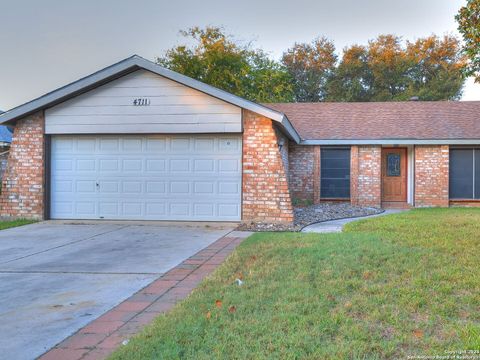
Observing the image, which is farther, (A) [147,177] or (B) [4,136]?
(B) [4,136]

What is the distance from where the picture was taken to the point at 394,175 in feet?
57.7

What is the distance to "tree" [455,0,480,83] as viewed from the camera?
23.6 ft

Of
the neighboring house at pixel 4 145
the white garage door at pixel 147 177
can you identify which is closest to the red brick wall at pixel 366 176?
the white garage door at pixel 147 177

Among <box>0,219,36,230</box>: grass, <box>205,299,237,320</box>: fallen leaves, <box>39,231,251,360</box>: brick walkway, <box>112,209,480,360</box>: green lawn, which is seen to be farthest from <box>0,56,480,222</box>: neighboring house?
<box>205,299,237,320</box>: fallen leaves

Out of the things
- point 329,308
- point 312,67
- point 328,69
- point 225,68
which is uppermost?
point 312,67

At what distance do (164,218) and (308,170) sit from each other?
23.4 feet

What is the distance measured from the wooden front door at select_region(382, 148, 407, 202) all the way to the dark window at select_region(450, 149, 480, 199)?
1718 mm

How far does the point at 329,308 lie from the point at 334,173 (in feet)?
43.5

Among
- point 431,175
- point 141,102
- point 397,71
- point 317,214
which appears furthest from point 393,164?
point 397,71

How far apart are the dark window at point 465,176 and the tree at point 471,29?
9963 mm

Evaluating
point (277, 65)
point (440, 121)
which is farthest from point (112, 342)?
point (277, 65)

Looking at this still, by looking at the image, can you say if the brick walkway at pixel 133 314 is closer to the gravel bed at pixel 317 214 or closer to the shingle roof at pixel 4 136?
the gravel bed at pixel 317 214

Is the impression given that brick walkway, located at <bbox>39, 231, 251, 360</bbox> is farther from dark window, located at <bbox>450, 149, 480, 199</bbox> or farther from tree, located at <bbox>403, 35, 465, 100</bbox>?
tree, located at <bbox>403, 35, 465, 100</bbox>

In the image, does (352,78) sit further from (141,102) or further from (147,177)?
(147,177)
